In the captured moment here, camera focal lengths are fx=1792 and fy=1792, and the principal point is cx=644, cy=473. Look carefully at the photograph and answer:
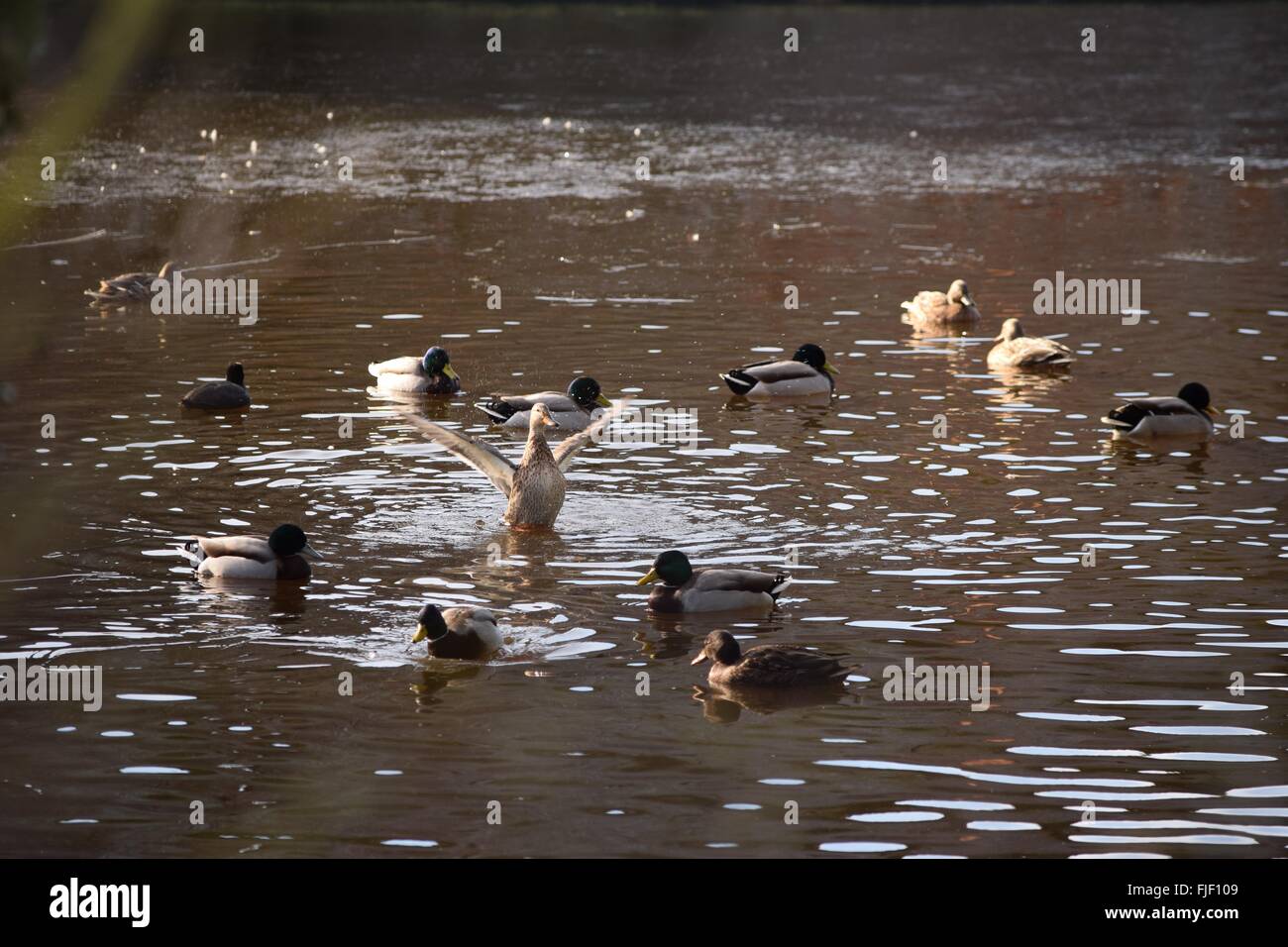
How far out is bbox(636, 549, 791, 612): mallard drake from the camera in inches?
434

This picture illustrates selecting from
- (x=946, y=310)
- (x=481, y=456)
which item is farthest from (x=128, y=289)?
(x=481, y=456)

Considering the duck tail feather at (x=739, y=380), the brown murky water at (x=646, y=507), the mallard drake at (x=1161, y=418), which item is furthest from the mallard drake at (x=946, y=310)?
the mallard drake at (x=1161, y=418)

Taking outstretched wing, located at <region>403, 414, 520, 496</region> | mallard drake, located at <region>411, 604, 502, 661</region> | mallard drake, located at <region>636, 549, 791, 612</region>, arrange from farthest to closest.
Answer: outstretched wing, located at <region>403, 414, 520, 496</region> < mallard drake, located at <region>636, 549, 791, 612</region> < mallard drake, located at <region>411, 604, 502, 661</region>

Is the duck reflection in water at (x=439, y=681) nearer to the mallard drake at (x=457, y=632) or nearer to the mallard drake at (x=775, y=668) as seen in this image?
the mallard drake at (x=457, y=632)

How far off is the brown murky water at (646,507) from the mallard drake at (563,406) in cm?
79

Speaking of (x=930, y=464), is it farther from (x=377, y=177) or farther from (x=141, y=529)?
(x=377, y=177)

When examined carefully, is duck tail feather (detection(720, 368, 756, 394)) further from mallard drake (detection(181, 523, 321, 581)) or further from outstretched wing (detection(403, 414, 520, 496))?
mallard drake (detection(181, 523, 321, 581))

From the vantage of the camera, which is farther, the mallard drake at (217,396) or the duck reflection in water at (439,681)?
the mallard drake at (217,396)

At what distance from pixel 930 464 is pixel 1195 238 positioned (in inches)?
555

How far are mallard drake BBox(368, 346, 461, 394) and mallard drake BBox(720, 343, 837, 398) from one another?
277 cm

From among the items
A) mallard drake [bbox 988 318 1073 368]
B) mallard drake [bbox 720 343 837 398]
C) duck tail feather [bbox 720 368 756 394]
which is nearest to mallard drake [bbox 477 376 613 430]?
duck tail feather [bbox 720 368 756 394]

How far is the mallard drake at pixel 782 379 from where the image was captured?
17828mm

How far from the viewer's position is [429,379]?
58.9ft

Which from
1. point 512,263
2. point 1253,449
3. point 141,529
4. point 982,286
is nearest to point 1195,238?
point 982,286
